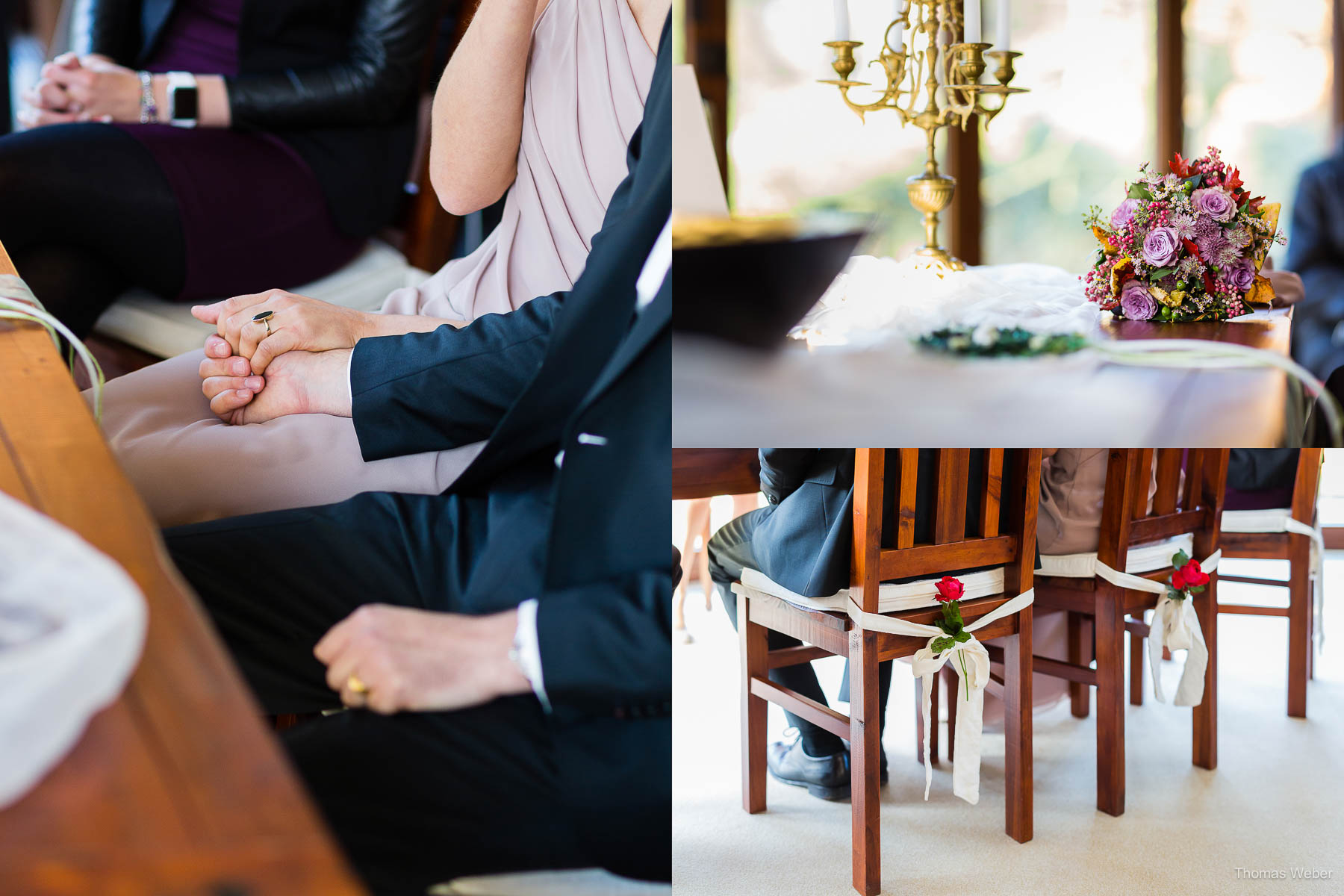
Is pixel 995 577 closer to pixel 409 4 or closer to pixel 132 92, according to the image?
pixel 409 4

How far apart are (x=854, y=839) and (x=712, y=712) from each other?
0.33 meters

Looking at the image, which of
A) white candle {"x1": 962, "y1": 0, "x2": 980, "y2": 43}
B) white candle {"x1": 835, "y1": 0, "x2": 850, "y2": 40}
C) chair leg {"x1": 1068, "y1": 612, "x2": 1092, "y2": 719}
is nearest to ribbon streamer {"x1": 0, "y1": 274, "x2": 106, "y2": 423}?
white candle {"x1": 835, "y1": 0, "x2": 850, "y2": 40}

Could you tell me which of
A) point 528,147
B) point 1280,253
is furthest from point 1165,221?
point 528,147

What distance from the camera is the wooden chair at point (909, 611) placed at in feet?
4.14

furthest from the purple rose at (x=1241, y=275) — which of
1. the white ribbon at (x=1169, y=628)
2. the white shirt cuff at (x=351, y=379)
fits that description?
the white ribbon at (x=1169, y=628)

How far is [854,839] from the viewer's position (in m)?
1.31

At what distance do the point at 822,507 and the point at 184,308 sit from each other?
82 cm

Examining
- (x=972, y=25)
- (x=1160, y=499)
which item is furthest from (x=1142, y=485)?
(x=972, y=25)

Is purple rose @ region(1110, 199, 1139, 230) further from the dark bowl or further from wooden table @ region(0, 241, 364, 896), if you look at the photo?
wooden table @ region(0, 241, 364, 896)

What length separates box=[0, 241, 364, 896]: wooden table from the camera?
276 millimetres

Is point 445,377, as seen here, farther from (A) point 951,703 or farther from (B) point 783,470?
(A) point 951,703

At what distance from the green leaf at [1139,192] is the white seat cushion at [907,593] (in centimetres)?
68

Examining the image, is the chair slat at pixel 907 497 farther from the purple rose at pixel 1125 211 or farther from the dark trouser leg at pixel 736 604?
the purple rose at pixel 1125 211

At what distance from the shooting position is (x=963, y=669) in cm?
131
